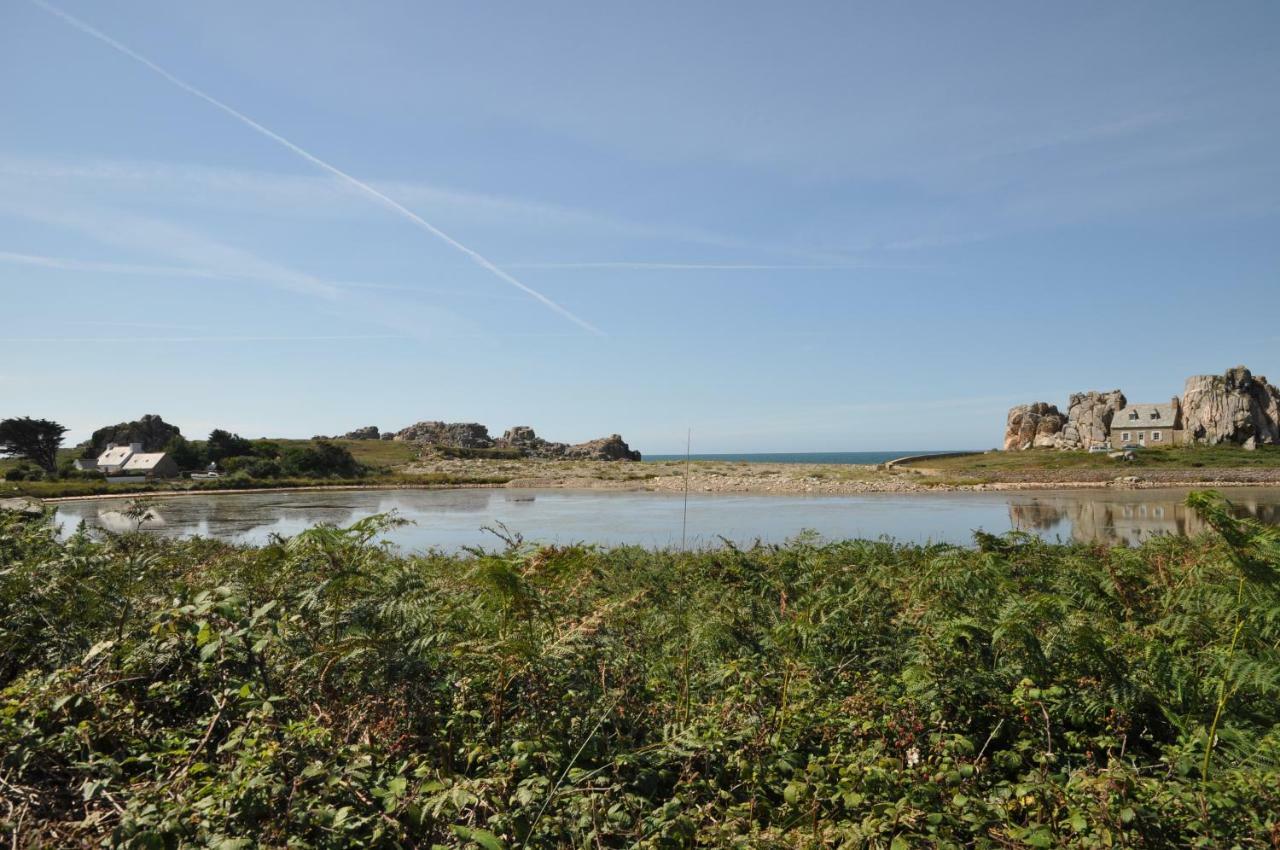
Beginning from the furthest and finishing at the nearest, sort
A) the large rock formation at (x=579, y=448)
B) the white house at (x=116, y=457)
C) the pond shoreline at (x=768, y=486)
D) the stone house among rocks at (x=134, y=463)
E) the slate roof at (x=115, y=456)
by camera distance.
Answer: the large rock formation at (x=579, y=448) < the slate roof at (x=115, y=456) < the white house at (x=116, y=457) < the stone house among rocks at (x=134, y=463) < the pond shoreline at (x=768, y=486)

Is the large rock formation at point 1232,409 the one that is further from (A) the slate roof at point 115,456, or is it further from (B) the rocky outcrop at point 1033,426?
(A) the slate roof at point 115,456

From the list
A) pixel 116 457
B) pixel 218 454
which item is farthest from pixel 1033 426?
Result: pixel 116 457

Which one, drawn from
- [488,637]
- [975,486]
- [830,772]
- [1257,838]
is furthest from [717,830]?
[975,486]

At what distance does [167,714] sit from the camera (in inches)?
150

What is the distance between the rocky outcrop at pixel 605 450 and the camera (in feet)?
352

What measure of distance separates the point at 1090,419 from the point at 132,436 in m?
120

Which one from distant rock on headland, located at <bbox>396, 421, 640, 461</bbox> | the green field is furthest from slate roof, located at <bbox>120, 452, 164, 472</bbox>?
distant rock on headland, located at <bbox>396, 421, 640, 461</bbox>

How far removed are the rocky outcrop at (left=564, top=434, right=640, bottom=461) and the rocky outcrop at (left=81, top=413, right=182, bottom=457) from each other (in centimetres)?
5358

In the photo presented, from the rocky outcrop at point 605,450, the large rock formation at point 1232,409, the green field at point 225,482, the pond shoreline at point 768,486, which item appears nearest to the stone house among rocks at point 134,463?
the green field at point 225,482

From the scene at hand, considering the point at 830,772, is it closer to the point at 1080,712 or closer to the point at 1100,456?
the point at 1080,712

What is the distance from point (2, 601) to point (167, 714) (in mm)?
1951

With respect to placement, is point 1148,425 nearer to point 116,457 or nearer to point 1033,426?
point 1033,426

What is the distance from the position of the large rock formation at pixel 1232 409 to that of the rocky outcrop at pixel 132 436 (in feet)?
392

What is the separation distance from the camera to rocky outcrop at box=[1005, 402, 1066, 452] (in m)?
94.4
